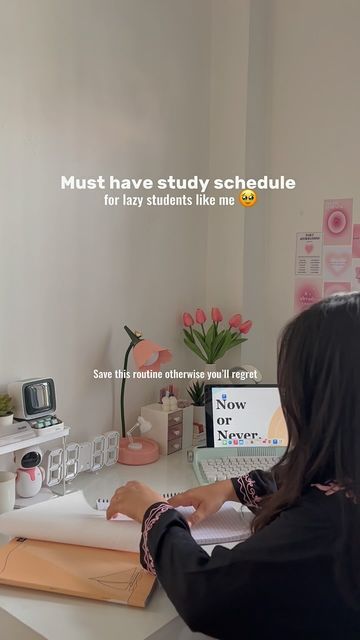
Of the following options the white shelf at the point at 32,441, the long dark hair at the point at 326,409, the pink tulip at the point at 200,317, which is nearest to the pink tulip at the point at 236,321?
the pink tulip at the point at 200,317

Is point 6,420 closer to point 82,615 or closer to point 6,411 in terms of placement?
point 6,411

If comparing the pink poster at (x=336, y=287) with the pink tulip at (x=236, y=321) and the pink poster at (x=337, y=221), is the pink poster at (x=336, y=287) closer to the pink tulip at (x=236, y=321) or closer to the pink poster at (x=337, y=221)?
the pink poster at (x=337, y=221)

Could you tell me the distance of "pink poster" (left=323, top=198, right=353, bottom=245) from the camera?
1957mm

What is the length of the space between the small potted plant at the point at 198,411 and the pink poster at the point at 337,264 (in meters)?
0.60

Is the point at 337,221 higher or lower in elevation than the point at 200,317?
higher

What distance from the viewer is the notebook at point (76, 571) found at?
940mm

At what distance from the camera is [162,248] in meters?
1.99

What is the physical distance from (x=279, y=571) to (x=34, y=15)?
4.70 feet

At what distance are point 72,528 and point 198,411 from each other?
903 millimetres

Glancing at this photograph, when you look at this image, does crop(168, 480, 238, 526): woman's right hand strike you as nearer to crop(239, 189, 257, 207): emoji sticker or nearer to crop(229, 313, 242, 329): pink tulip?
crop(229, 313, 242, 329): pink tulip

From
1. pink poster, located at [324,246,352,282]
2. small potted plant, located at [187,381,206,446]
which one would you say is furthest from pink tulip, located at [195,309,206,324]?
pink poster, located at [324,246,352,282]

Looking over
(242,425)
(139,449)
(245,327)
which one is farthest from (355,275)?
(139,449)

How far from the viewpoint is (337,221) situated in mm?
1980

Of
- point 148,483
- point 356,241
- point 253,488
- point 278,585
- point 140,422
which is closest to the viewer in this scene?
point 278,585
